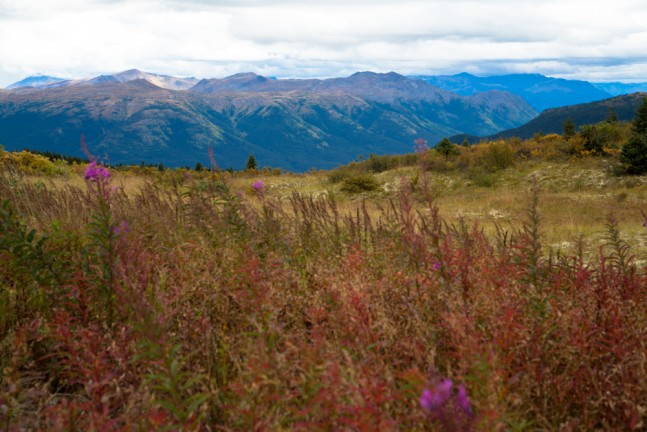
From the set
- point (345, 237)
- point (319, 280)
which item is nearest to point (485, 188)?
point (345, 237)

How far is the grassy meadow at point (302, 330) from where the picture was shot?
2.04 meters

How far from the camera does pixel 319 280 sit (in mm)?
3705

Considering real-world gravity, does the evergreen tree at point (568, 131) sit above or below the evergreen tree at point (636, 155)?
above

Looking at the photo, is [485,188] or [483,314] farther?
[485,188]

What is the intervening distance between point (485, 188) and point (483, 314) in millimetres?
17939

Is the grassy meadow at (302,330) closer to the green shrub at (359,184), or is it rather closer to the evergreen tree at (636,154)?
the green shrub at (359,184)

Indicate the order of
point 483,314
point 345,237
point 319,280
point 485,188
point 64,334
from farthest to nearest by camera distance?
point 485,188
point 345,237
point 319,280
point 483,314
point 64,334

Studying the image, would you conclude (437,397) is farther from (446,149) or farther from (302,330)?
(446,149)

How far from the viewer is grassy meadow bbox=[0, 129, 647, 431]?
204 cm

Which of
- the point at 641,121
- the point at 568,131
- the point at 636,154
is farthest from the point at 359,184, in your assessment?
the point at 568,131

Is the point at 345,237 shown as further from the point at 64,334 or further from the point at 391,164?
the point at 391,164

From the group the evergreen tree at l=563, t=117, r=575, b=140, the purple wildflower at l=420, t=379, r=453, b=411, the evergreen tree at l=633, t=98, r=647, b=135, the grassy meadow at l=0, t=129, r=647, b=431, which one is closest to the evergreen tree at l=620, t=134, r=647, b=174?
the evergreen tree at l=633, t=98, r=647, b=135

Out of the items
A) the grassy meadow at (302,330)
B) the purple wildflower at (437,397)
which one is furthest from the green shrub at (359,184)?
the purple wildflower at (437,397)

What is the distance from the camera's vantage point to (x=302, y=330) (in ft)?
9.75
